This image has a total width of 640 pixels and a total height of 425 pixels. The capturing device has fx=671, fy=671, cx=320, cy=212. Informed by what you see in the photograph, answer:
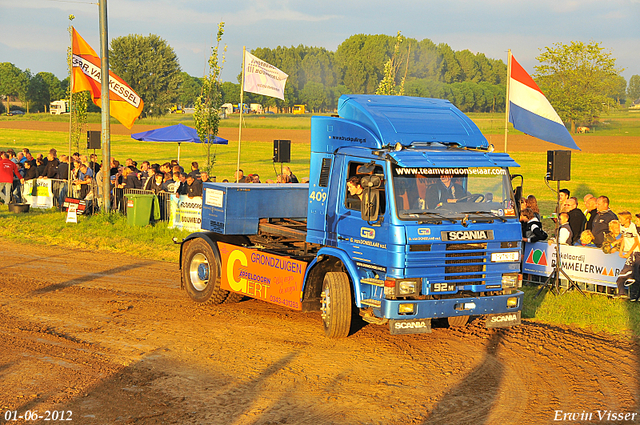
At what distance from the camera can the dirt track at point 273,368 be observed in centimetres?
705

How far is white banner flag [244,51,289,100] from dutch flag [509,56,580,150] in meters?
7.25

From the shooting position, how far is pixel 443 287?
344 inches

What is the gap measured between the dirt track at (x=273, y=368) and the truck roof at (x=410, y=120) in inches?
116

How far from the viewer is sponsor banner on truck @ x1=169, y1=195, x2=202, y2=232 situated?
1883 cm

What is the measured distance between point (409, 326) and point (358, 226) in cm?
150

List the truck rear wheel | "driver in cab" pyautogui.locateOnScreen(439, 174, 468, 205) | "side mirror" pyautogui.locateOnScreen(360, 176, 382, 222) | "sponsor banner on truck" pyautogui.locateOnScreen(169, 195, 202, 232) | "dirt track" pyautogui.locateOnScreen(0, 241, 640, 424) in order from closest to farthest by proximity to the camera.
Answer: "dirt track" pyautogui.locateOnScreen(0, 241, 640, 424) → "side mirror" pyautogui.locateOnScreen(360, 176, 382, 222) → "driver in cab" pyautogui.locateOnScreen(439, 174, 468, 205) → the truck rear wheel → "sponsor banner on truck" pyautogui.locateOnScreen(169, 195, 202, 232)

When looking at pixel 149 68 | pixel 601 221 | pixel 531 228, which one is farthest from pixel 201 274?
pixel 149 68

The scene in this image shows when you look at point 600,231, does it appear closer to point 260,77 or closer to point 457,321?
point 457,321

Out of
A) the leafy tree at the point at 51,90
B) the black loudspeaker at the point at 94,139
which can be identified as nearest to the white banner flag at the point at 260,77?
the black loudspeaker at the point at 94,139

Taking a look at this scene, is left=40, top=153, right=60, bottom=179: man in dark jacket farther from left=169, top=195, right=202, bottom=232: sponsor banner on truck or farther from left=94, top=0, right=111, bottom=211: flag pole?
left=169, top=195, right=202, bottom=232: sponsor banner on truck

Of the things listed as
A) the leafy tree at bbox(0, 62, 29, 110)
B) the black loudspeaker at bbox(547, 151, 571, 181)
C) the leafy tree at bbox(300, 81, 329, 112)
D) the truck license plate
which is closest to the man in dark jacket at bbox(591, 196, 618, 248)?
the black loudspeaker at bbox(547, 151, 571, 181)

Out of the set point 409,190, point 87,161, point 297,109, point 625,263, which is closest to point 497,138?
point 87,161

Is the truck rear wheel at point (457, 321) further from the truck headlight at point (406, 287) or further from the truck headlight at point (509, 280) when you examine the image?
the truck headlight at point (406, 287)

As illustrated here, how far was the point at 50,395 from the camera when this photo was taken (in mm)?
7266
